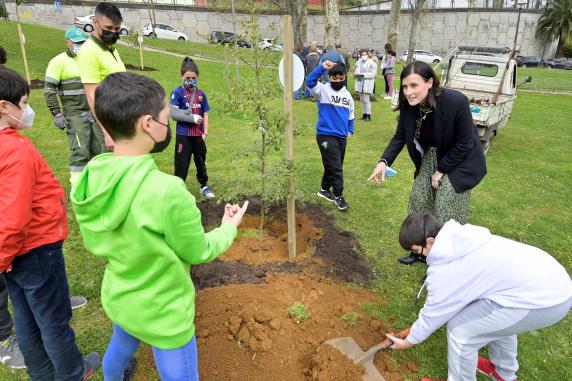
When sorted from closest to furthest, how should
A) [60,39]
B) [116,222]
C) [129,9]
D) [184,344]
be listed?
[116,222] → [184,344] → [60,39] → [129,9]

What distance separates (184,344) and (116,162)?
0.89 metres

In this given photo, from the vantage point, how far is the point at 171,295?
5.80 ft

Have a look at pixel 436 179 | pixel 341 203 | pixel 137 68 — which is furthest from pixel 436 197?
pixel 137 68

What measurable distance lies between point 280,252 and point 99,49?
282 cm

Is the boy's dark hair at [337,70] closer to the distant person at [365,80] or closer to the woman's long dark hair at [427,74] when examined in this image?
the woman's long dark hair at [427,74]

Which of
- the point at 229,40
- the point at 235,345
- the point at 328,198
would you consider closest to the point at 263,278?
the point at 235,345

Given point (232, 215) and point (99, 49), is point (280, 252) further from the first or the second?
point (99, 49)

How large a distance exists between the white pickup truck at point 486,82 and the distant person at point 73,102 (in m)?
7.26

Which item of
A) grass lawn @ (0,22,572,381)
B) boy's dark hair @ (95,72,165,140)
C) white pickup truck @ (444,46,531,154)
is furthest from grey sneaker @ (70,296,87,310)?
white pickup truck @ (444,46,531,154)

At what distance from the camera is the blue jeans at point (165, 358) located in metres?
1.86

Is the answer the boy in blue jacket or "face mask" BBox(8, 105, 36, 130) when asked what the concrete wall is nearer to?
the boy in blue jacket

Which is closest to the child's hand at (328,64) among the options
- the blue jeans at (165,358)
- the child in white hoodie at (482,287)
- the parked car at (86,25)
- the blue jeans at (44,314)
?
the child in white hoodie at (482,287)

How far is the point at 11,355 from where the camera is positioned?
2836 millimetres

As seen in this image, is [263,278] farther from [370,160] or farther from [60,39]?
[60,39]
